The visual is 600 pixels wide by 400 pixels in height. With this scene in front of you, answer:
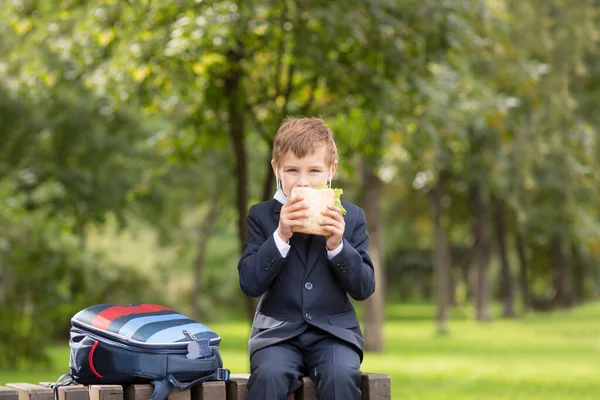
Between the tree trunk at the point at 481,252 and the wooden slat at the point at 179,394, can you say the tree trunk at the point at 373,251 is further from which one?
the wooden slat at the point at 179,394

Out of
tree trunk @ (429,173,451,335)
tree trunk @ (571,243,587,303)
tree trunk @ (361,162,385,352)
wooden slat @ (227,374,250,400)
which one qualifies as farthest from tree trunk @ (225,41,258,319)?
tree trunk @ (571,243,587,303)

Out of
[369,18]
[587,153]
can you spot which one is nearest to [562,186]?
[587,153]

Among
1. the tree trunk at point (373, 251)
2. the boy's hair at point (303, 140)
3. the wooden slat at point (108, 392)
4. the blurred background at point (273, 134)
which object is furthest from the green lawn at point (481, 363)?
the wooden slat at point (108, 392)

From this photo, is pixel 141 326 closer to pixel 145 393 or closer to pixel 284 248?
pixel 145 393

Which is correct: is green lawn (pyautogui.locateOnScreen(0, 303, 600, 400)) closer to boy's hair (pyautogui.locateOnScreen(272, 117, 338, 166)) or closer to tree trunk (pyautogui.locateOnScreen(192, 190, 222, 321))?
tree trunk (pyautogui.locateOnScreen(192, 190, 222, 321))

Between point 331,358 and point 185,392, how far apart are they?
0.59 meters

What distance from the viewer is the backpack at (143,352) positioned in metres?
4.16

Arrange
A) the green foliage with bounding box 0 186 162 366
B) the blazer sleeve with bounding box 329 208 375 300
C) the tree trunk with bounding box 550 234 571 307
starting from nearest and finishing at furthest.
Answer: the blazer sleeve with bounding box 329 208 375 300 < the green foliage with bounding box 0 186 162 366 < the tree trunk with bounding box 550 234 571 307

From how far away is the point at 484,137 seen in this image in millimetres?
24594

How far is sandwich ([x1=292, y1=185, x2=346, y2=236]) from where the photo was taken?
4.23 metres

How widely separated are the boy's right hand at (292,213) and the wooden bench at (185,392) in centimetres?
64

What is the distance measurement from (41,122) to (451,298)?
34117 millimetres

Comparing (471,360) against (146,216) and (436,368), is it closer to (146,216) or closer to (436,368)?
(436,368)

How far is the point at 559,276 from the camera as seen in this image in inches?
1708
